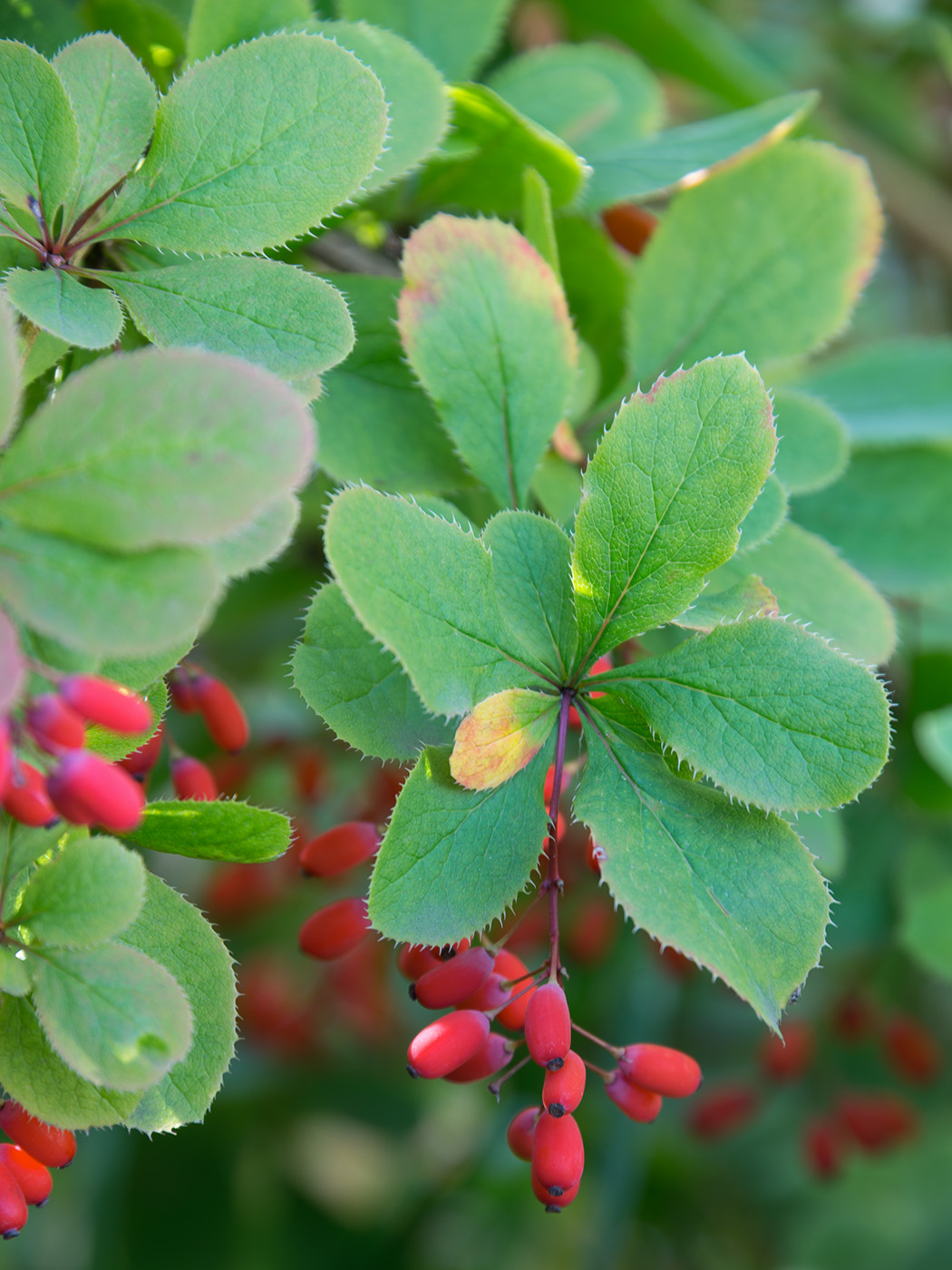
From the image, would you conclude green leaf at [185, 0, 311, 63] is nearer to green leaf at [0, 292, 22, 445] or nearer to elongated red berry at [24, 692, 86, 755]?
green leaf at [0, 292, 22, 445]

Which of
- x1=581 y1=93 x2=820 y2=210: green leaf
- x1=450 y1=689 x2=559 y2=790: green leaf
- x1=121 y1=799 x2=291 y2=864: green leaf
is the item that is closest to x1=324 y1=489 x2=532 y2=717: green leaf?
x1=450 y1=689 x2=559 y2=790: green leaf

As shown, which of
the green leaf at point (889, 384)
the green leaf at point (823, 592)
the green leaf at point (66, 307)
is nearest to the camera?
the green leaf at point (66, 307)

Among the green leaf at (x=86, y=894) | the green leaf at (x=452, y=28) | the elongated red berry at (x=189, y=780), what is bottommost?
the elongated red berry at (x=189, y=780)

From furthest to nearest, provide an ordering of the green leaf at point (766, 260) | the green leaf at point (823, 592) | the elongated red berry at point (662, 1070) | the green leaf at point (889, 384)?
the green leaf at point (889, 384) → the green leaf at point (766, 260) → the green leaf at point (823, 592) → the elongated red berry at point (662, 1070)

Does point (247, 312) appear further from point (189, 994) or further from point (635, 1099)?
point (635, 1099)

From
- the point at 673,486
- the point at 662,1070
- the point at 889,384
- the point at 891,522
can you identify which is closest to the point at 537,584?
the point at 673,486

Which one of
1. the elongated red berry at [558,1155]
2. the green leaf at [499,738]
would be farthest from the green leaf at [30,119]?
the elongated red berry at [558,1155]

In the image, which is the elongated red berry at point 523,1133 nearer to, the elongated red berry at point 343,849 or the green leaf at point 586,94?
the elongated red berry at point 343,849
